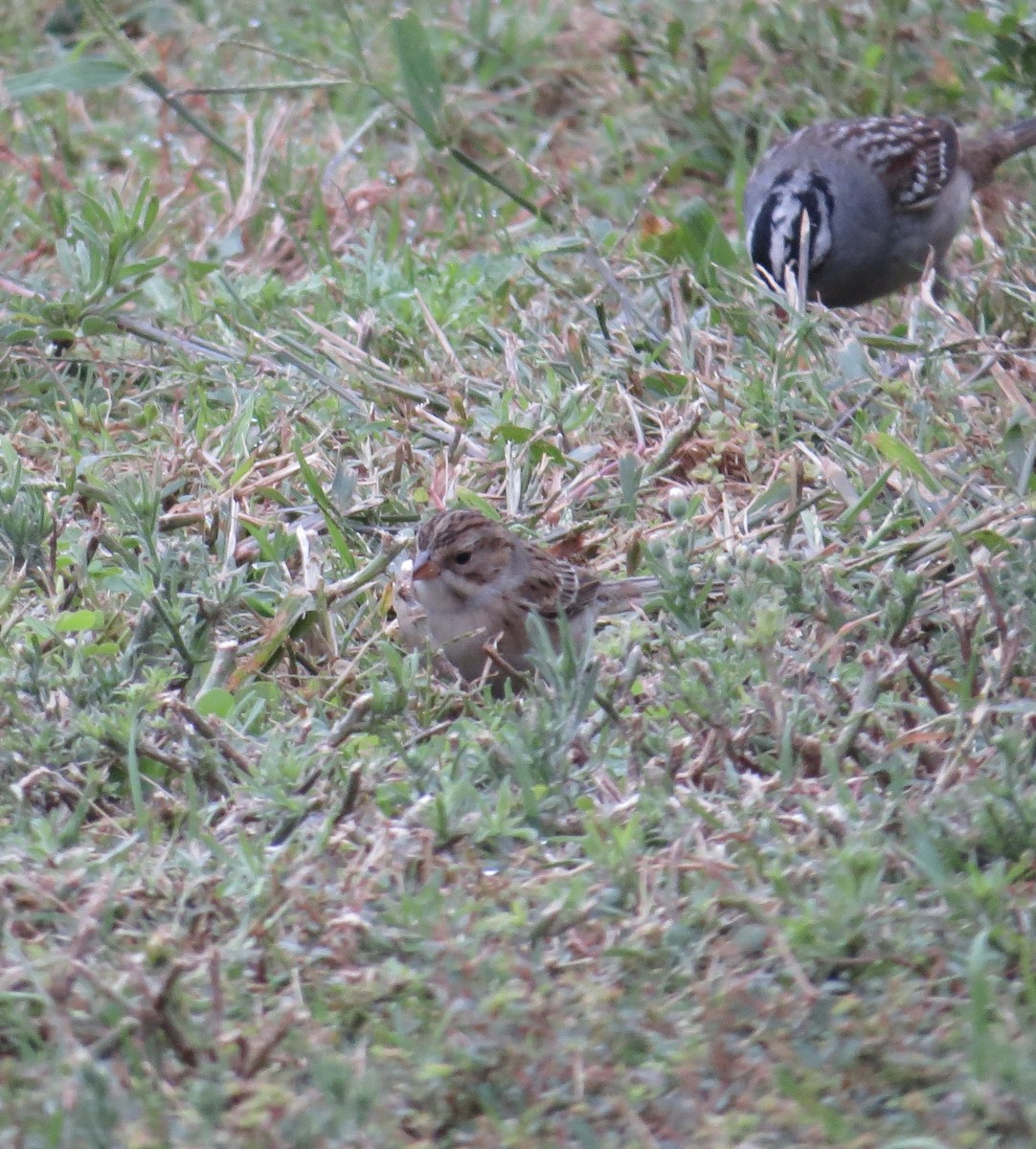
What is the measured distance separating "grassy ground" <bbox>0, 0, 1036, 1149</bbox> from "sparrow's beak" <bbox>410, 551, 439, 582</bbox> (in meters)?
0.19

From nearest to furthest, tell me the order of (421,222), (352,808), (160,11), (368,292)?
(352,808) → (368,292) → (421,222) → (160,11)

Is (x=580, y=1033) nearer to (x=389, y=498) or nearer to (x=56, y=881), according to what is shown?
(x=56, y=881)

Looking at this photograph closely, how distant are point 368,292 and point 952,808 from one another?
3.78 metres

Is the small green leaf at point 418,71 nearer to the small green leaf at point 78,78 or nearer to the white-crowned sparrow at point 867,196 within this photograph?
the small green leaf at point 78,78

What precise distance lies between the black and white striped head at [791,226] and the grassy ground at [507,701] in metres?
0.25

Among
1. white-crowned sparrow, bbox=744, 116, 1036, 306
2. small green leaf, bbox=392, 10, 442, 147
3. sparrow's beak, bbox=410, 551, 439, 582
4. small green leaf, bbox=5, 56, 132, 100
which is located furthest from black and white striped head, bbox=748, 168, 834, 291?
small green leaf, bbox=5, 56, 132, 100

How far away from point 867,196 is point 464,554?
3535 mm

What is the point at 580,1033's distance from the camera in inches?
114

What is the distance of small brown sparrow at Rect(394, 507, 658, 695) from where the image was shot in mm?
4734

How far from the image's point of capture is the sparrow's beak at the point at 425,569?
472 centimetres

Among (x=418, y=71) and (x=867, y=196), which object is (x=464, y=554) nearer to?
(x=418, y=71)

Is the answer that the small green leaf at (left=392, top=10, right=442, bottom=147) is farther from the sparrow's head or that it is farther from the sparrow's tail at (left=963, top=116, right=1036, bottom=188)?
the sparrow's tail at (left=963, top=116, right=1036, bottom=188)

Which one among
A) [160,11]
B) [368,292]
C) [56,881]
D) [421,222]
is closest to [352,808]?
[56,881]

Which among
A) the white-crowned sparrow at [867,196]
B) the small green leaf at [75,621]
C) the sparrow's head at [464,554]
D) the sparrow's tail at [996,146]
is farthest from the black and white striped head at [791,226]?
the small green leaf at [75,621]
